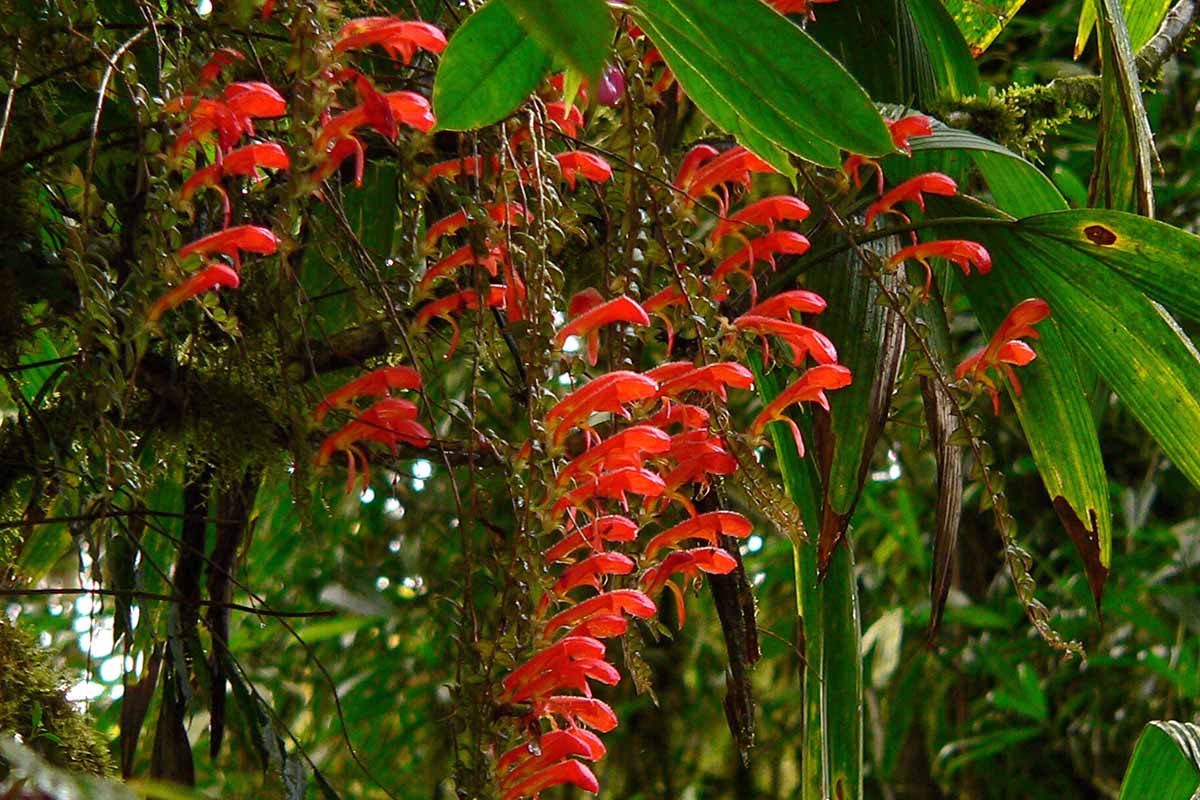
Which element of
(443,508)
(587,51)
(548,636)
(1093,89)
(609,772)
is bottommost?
(609,772)

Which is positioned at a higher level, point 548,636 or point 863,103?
point 863,103

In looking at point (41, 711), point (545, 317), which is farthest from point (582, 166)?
point (41, 711)

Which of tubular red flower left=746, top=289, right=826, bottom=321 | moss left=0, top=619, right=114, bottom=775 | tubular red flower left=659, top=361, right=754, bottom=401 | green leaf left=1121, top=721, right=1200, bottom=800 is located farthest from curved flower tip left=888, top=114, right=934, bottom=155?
moss left=0, top=619, right=114, bottom=775

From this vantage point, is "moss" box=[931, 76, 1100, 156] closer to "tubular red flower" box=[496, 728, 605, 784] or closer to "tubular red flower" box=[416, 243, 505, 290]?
"tubular red flower" box=[416, 243, 505, 290]

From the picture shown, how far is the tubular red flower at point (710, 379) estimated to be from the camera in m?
0.62

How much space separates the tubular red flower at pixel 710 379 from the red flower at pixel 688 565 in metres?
0.08

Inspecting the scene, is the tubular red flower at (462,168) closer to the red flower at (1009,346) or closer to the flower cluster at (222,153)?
the flower cluster at (222,153)

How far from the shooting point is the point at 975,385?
2.42ft

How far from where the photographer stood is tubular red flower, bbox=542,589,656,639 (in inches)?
23.7

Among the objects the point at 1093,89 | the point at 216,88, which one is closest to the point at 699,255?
the point at 216,88

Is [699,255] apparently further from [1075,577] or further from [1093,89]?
[1075,577]

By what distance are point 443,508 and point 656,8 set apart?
47.6 inches

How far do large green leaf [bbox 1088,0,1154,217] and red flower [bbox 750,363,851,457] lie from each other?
0.23 meters

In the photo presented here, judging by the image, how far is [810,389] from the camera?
718 millimetres
